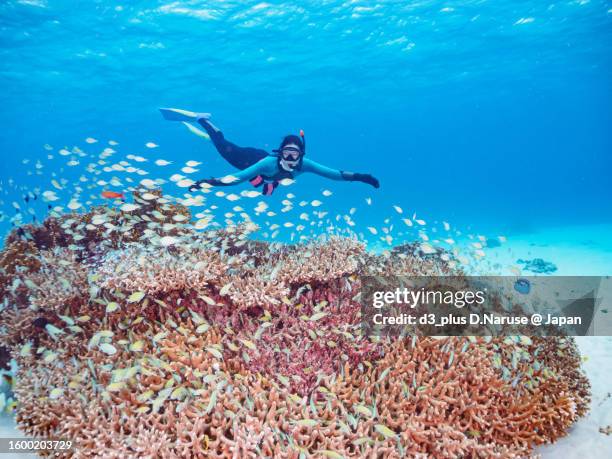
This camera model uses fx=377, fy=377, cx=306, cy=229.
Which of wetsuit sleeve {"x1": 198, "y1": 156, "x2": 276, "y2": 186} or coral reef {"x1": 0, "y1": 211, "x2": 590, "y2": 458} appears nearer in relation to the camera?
coral reef {"x1": 0, "y1": 211, "x2": 590, "y2": 458}

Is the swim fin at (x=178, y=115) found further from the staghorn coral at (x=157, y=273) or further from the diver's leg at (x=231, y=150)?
the staghorn coral at (x=157, y=273)

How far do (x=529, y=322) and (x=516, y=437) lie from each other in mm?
2099

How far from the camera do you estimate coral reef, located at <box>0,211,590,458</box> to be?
13.1 feet

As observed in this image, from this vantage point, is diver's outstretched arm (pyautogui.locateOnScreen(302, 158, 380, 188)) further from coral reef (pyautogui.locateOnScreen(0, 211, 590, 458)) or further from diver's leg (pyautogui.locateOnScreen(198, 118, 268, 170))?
coral reef (pyautogui.locateOnScreen(0, 211, 590, 458))

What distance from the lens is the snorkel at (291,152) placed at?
9.34 metres

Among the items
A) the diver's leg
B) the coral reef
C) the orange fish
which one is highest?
the diver's leg

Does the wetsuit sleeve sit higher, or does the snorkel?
the snorkel

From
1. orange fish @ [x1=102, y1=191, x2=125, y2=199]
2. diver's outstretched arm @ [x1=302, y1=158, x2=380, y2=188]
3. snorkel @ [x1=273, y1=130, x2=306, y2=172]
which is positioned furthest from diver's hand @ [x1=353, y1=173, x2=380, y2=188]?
orange fish @ [x1=102, y1=191, x2=125, y2=199]

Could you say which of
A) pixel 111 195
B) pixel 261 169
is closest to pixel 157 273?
pixel 111 195

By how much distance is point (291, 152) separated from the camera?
9.37 m

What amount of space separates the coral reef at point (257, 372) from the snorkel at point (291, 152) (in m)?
3.56

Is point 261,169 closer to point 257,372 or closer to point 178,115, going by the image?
point 178,115

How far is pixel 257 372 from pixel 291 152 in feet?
19.6

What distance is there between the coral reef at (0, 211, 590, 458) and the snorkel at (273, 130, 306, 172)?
356 cm
